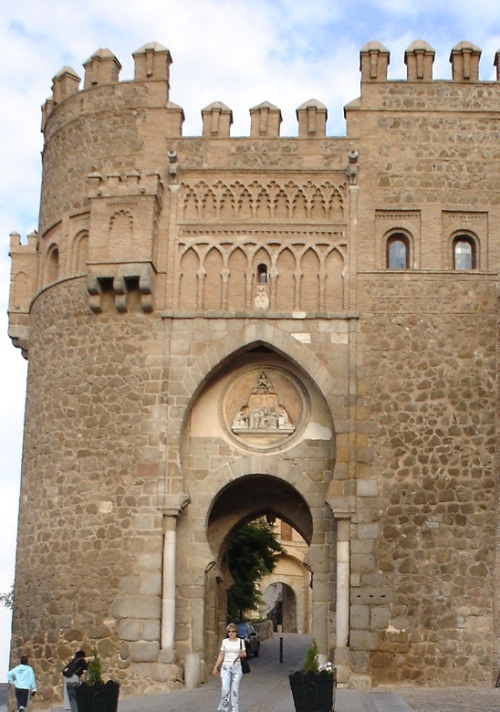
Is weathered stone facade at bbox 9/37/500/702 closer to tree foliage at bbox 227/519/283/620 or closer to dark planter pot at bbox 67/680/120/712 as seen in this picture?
dark planter pot at bbox 67/680/120/712

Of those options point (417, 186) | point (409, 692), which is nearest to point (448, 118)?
point (417, 186)

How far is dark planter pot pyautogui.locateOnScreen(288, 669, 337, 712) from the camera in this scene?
12375mm

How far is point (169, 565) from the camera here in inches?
700

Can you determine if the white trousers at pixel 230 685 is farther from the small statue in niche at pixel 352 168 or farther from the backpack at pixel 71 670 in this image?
the small statue in niche at pixel 352 168

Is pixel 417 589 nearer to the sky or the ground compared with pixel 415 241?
nearer to the ground

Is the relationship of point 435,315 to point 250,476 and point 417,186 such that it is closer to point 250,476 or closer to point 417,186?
point 417,186

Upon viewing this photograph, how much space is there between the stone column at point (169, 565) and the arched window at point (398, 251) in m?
5.08

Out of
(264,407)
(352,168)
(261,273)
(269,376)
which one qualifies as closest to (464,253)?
(352,168)

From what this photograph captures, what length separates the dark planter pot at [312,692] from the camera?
12.4m

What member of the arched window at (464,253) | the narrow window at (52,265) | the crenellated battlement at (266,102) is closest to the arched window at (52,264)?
the narrow window at (52,265)

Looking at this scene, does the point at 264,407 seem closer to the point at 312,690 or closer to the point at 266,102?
the point at 266,102

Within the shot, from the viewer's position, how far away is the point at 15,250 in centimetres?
2092

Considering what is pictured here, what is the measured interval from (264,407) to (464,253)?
412 cm

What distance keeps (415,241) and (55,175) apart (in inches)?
250
